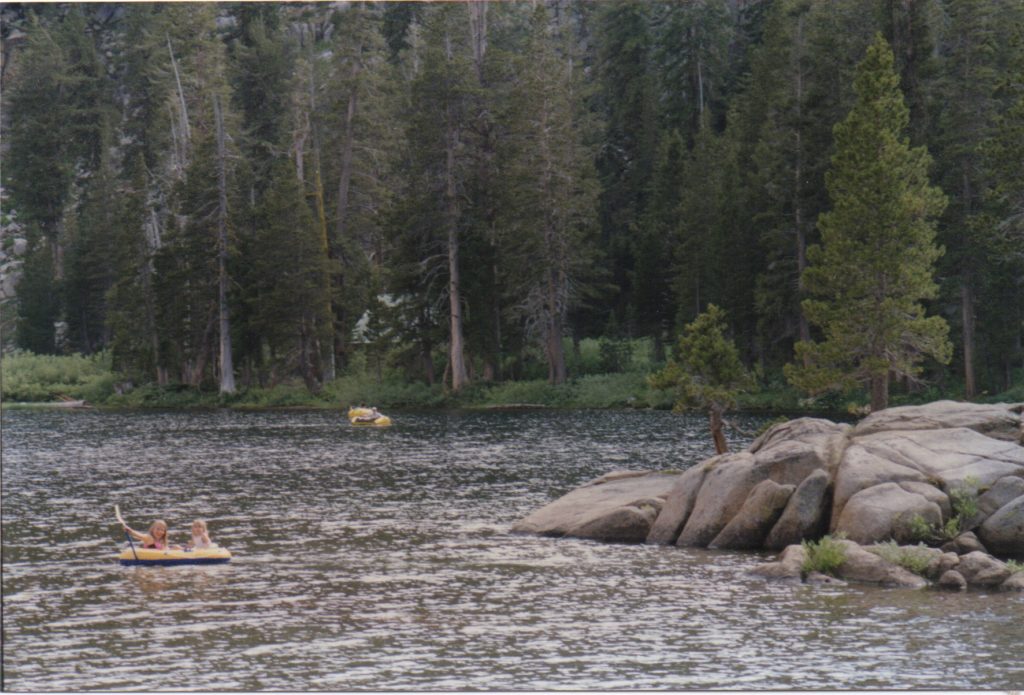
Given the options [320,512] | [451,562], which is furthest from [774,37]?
[451,562]

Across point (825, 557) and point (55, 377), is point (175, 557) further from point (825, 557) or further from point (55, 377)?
point (55, 377)

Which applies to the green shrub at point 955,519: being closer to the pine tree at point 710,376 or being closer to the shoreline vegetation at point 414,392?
the pine tree at point 710,376

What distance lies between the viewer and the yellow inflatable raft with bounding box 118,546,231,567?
2975 centimetres

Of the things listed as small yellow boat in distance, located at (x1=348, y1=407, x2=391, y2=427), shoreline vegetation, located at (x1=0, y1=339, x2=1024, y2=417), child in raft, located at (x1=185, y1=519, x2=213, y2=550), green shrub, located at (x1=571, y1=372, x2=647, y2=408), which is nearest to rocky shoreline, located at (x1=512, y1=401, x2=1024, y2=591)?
child in raft, located at (x1=185, y1=519, x2=213, y2=550)

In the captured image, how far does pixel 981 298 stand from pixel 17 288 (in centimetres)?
7120

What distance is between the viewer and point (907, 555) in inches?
1052

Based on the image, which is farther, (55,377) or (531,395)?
(55,377)

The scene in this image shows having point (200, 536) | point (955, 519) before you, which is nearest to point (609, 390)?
point (200, 536)

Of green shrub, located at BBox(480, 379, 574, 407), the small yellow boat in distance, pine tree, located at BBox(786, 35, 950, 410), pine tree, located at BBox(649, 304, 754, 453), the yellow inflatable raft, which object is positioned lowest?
the yellow inflatable raft

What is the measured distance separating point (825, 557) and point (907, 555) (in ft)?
5.36

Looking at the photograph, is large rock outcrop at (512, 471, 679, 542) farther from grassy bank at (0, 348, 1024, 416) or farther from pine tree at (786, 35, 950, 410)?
grassy bank at (0, 348, 1024, 416)

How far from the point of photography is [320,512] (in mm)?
37625

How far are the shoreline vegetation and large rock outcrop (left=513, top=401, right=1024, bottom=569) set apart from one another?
107 feet

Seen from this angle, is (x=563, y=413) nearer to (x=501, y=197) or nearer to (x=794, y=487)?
(x=501, y=197)
